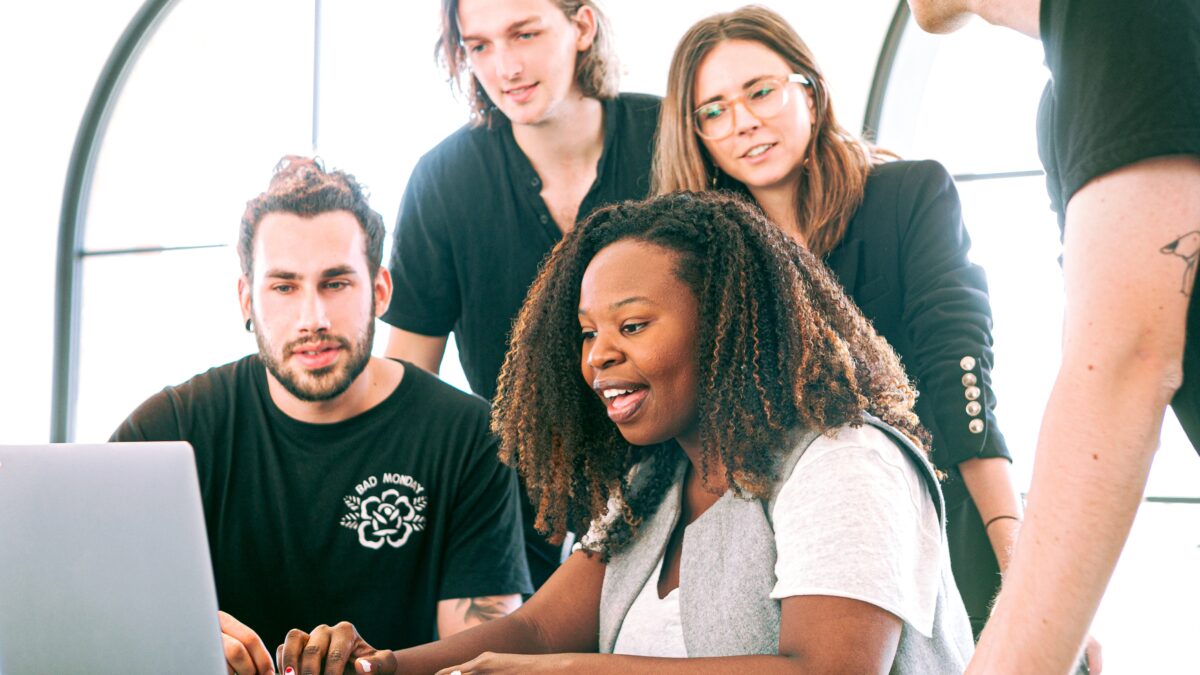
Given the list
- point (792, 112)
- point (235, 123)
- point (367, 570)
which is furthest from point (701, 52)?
point (235, 123)

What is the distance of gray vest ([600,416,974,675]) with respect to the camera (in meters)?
1.29

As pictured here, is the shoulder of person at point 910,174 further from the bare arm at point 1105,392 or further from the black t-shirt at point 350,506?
the bare arm at point 1105,392

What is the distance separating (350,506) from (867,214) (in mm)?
976

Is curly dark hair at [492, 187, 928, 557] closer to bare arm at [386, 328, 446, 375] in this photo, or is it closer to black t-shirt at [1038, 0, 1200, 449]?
black t-shirt at [1038, 0, 1200, 449]

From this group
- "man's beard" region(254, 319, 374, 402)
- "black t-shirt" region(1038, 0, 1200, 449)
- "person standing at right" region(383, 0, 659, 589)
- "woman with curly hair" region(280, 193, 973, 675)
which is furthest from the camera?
"person standing at right" region(383, 0, 659, 589)

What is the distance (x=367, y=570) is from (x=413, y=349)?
54 cm

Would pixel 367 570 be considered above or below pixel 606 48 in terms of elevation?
below

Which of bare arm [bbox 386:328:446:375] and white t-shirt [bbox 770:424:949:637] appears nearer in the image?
white t-shirt [bbox 770:424:949:637]

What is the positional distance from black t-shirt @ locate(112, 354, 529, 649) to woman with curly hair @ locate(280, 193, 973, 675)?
0.36m

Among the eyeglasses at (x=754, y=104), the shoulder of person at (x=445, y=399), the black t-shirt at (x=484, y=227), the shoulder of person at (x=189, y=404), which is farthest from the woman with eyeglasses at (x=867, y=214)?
the shoulder of person at (x=189, y=404)

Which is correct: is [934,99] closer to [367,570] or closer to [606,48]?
[606,48]

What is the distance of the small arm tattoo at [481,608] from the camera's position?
190 centimetres

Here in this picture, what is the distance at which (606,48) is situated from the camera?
2359 mm

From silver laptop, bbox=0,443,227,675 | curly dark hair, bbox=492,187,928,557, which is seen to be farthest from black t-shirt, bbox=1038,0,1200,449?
silver laptop, bbox=0,443,227,675
